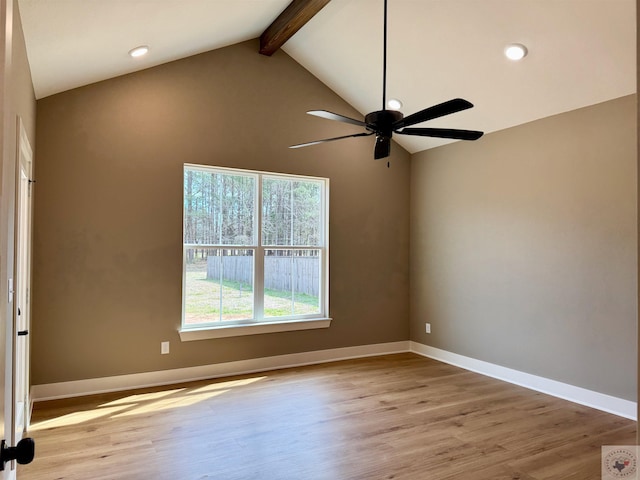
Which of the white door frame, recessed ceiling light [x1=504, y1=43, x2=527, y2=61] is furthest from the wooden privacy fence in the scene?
recessed ceiling light [x1=504, y1=43, x2=527, y2=61]

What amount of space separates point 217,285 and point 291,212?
1219 mm

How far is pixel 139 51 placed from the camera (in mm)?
3637

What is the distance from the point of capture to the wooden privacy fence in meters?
4.64

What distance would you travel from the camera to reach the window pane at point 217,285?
4480mm

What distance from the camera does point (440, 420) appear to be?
3453 mm

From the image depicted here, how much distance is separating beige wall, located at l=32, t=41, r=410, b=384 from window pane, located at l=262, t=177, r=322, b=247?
0.18m

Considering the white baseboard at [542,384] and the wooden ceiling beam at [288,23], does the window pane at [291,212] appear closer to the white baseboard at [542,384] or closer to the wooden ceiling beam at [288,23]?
the wooden ceiling beam at [288,23]

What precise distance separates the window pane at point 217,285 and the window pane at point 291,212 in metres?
0.41

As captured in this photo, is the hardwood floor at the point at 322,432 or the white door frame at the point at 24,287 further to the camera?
the white door frame at the point at 24,287

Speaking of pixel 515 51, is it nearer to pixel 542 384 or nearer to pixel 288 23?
pixel 288 23

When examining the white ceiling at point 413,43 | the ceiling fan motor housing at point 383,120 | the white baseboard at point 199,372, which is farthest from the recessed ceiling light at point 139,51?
the white baseboard at point 199,372

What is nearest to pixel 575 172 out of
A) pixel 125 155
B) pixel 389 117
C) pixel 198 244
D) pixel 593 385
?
pixel 593 385

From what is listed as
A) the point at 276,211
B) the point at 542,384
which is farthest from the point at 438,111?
the point at 542,384

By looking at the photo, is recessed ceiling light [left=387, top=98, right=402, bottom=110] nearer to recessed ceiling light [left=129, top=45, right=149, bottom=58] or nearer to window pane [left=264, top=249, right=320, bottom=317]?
window pane [left=264, top=249, right=320, bottom=317]
